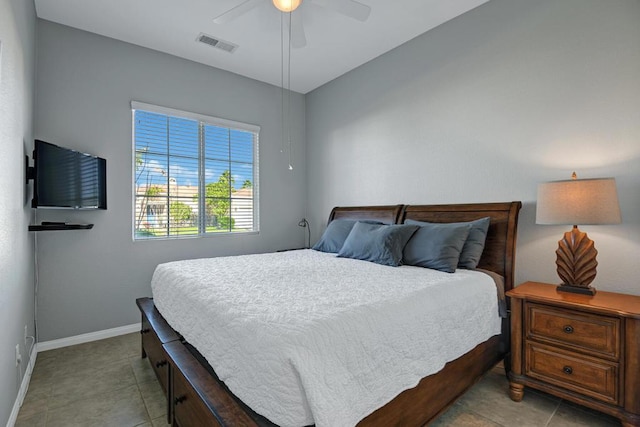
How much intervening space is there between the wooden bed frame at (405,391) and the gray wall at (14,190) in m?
0.74

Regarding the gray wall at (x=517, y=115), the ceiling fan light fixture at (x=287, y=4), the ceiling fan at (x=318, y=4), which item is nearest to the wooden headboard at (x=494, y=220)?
the gray wall at (x=517, y=115)

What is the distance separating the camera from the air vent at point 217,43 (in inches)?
129

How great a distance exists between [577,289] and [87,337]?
13.8 ft

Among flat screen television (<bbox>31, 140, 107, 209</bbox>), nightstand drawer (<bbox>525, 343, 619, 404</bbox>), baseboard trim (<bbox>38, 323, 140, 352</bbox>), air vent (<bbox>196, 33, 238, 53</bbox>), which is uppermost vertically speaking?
air vent (<bbox>196, 33, 238, 53</bbox>)

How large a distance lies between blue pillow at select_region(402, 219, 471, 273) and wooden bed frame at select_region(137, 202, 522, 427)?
0.98ft

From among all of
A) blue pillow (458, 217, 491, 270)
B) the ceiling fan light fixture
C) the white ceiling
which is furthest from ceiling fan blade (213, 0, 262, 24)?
blue pillow (458, 217, 491, 270)

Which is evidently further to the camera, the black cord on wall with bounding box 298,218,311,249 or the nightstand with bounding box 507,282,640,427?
the black cord on wall with bounding box 298,218,311,249

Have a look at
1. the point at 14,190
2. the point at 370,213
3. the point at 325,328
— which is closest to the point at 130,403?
the point at 14,190

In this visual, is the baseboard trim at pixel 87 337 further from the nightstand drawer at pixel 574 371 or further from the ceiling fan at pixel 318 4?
the nightstand drawer at pixel 574 371

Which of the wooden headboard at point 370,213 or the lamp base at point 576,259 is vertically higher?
the wooden headboard at point 370,213

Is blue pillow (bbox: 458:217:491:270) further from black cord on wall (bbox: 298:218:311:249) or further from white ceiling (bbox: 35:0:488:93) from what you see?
black cord on wall (bbox: 298:218:311:249)

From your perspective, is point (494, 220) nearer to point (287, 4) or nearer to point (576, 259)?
point (576, 259)

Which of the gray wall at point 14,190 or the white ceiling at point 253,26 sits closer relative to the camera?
the gray wall at point 14,190

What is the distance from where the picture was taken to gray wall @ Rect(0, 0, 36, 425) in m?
1.68
